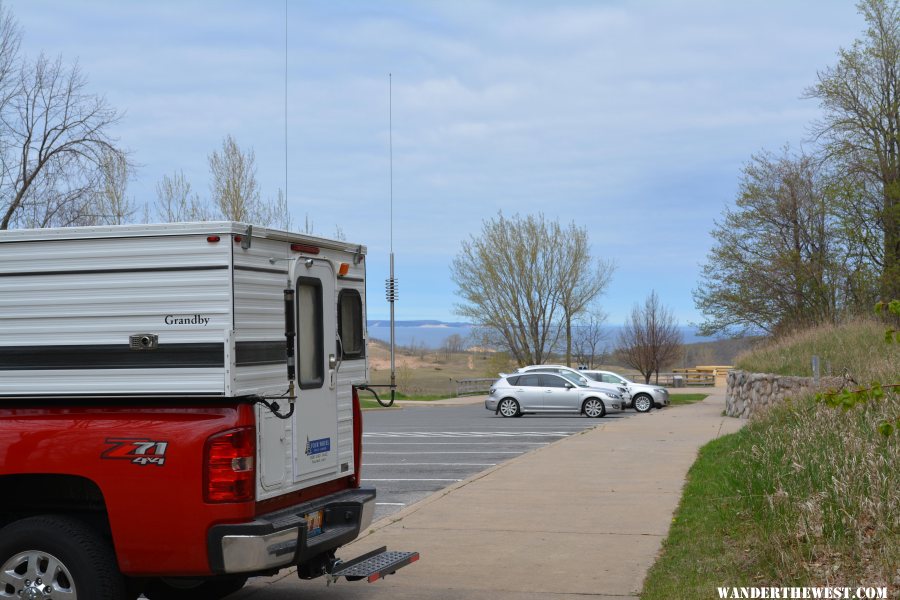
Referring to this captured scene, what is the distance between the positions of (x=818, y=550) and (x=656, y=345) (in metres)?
48.0

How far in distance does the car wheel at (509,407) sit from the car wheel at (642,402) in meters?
4.68

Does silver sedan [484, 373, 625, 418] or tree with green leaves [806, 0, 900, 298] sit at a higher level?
tree with green leaves [806, 0, 900, 298]

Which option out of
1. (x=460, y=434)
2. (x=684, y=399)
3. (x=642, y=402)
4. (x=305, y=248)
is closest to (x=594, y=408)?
(x=642, y=402)

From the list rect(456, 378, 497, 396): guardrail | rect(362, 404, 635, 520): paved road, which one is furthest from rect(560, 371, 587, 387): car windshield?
rect(456, 378, 497, 396): guardrail

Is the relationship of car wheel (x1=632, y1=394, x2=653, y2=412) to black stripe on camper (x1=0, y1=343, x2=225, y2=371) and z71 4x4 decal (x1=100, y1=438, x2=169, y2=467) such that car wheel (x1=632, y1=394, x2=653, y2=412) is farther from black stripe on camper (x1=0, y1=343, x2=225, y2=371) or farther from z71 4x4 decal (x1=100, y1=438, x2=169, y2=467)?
z71 4x4 decal (x1=100, y1=438, x2=169, y2=467)

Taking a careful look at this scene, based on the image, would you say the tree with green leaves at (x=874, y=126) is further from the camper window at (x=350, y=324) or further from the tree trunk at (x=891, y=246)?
the camper window at (x=350, y=324)

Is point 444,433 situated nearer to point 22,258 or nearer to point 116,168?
point 116,168

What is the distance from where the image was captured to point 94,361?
6.09m

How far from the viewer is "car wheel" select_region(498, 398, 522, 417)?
28.7 meters

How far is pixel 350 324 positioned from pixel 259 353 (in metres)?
1.54

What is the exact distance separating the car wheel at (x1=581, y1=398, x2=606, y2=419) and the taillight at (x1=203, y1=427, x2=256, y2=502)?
2284 cm

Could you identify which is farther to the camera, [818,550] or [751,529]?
[751,529]

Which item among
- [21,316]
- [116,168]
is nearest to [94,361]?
[21,316]

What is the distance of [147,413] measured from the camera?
594cm
